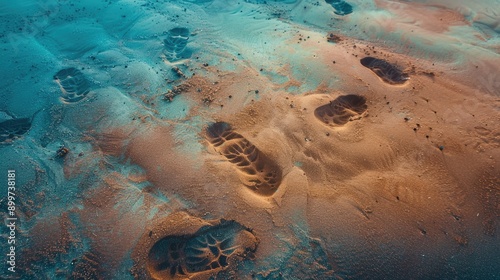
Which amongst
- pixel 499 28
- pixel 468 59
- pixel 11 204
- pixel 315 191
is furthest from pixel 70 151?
pixel 499 28

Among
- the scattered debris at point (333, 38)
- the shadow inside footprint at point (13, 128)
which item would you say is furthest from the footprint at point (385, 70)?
the shadow inside footprint at point (13, 128)

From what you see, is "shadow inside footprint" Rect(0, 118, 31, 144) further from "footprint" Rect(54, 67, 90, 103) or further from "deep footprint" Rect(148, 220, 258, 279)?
"deep footprint" Rect(148, 220, 258, 279)

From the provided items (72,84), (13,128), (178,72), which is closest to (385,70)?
(178,72)

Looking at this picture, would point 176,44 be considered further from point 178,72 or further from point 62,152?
point 62,152

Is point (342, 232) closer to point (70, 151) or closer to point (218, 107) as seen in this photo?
point (218, 107)

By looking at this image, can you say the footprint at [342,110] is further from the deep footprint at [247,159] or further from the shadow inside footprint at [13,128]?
the shadow inside footprint at [13,128]
